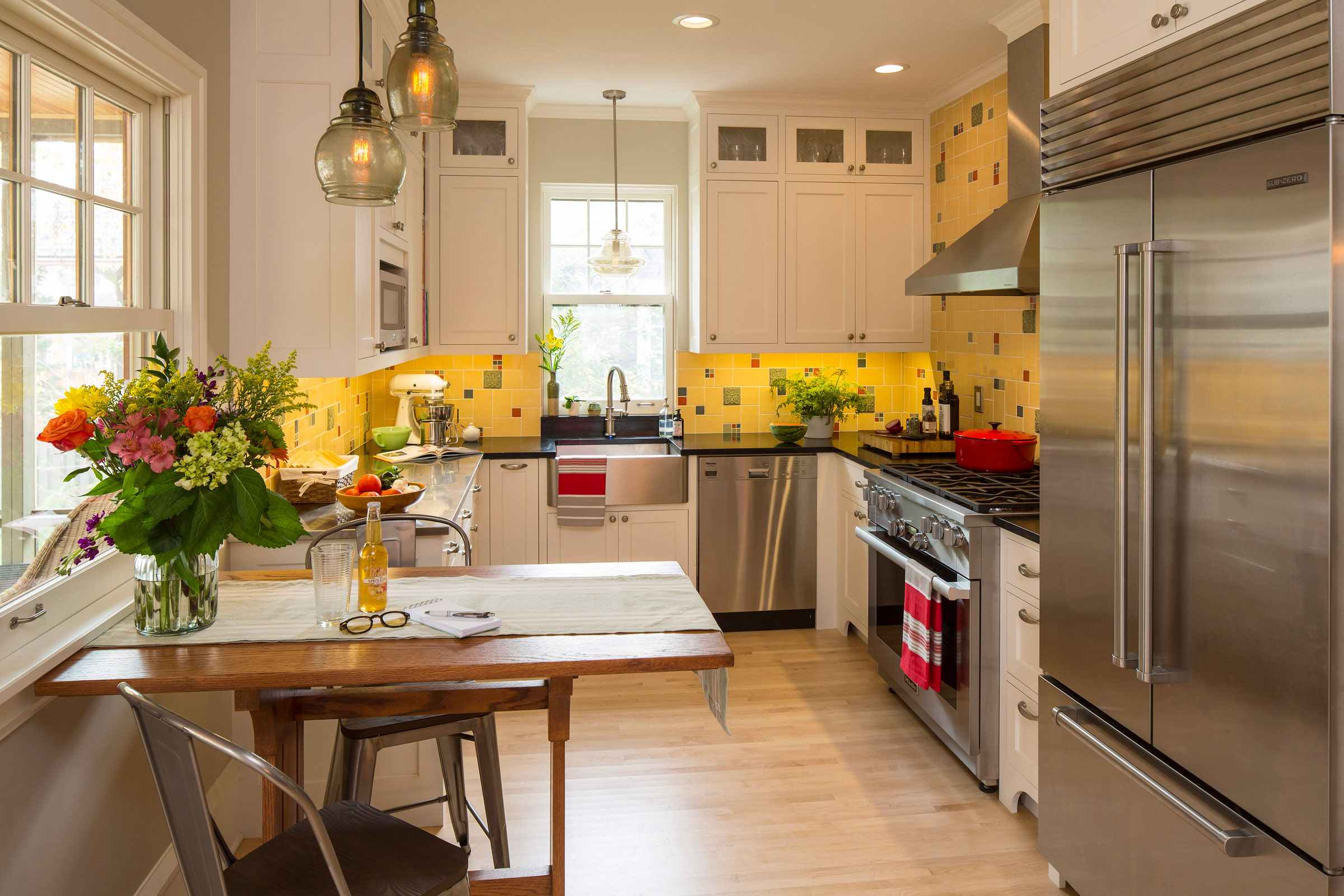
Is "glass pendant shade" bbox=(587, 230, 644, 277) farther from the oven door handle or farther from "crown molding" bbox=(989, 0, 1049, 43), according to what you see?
"crown molding" bbox=(989, 0, 1049, 43)

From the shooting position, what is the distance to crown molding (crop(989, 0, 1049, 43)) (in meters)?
3.40

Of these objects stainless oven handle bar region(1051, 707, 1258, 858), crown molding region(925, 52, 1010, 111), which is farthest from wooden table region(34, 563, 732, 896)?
crown molding region(925, 52, 1010, 111)

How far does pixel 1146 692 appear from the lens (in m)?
2.02

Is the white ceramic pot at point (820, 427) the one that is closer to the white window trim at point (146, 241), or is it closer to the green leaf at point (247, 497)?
the white window trim at point (146, 241)

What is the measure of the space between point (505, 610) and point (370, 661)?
37 cm

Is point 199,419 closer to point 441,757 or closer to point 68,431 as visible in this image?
point 68,431

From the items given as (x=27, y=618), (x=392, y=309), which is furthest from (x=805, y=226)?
(x=27, y=618)

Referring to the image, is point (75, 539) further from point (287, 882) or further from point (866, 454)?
point (866, 454)

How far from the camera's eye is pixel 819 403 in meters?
4.82

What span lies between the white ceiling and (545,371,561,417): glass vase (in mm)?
1458

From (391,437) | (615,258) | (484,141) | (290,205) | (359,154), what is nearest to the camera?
(359,154)

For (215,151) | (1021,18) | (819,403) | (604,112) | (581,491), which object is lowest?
(581,491)

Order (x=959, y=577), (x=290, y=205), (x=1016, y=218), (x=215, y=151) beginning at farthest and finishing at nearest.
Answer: (x=1016, y=218) < (x=959, y=577) < (x=290, y=205) < (x=215, y=151)

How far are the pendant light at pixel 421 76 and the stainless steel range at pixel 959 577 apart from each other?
201 centimetres
